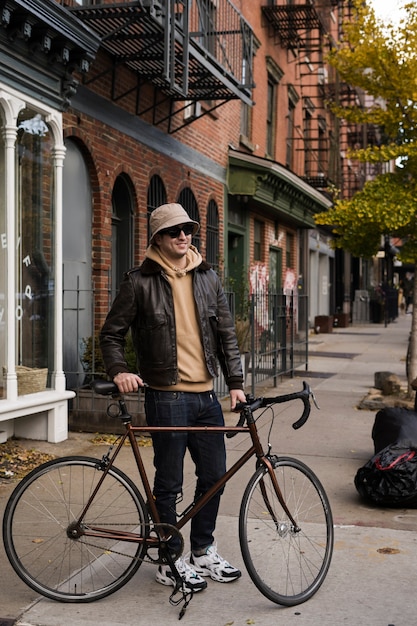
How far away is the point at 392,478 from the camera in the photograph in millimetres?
6020

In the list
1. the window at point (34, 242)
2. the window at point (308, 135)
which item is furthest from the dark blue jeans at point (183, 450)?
the window at point (308, 135)

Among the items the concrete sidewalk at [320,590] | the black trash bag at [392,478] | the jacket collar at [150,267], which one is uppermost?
the jacket collar at [150,267]

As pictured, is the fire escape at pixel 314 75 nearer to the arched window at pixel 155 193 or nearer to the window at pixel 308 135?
the window at pixel 308 135

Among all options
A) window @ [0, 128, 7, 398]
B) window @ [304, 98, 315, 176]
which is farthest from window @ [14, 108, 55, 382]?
window @ [304, 98, 315, 176]

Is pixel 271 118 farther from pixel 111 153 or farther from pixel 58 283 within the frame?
pixel 58 283

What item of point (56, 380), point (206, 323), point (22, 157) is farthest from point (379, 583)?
point (22, 157)

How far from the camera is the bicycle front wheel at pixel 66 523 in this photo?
13.5 feet

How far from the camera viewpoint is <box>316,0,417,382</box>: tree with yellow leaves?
37.5ft

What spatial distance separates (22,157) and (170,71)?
345cm

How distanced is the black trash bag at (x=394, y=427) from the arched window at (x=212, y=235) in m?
8.56

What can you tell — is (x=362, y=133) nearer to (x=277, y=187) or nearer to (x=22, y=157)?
(x=277, y=187)

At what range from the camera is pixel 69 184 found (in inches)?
390

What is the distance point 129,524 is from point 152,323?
1.01 metres

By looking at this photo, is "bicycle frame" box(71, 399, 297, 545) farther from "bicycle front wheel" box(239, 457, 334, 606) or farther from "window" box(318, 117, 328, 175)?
"window" box(318, 117, 328, 175)
